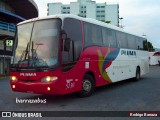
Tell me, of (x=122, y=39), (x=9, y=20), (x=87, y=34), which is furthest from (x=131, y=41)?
(x=9, y=20)

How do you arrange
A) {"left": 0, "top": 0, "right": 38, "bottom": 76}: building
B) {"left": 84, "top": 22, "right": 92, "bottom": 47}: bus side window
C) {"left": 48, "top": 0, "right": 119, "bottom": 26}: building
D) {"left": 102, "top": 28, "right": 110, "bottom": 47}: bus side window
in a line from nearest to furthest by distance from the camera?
1. {"left": 84, "top": 22, "right": 92, "bottom": 47}: bus side window
2. {"left": 102, "top": 28, "right": 110, "bottom": 47}: bus side window
3. {"left": 0, "top": 0, "right": 38, "bottom": 76}: building
4. {"left": 48, "top": 0, "right": 119, "bottom": 26}: building

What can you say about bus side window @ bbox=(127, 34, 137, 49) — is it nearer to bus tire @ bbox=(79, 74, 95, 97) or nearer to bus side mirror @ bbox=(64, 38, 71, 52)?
bus tire @ bbox=(79, 74, 95, 97)

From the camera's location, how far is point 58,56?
9.72 m

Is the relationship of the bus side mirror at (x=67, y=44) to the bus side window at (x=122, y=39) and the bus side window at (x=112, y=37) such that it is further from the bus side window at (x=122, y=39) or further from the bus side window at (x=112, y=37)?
the bus side window at (x=122, y=39)

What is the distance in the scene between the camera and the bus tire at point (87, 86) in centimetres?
1128

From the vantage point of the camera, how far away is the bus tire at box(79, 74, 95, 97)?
37.0ft

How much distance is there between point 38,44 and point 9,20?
97.8ft

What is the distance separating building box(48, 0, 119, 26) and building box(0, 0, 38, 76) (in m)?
98.6

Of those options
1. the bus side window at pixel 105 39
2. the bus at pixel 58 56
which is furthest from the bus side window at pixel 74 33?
the bus side window at pixel 105 39

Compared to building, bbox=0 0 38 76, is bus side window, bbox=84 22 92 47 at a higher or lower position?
lower

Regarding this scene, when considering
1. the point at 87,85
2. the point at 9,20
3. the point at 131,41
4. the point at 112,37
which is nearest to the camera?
the point at 87,85

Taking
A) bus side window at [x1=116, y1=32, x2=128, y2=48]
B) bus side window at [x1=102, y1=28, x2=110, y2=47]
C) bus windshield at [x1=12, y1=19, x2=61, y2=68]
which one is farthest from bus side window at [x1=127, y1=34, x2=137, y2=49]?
bus windshield at [x1=12, y1=19, x2=61, y2=68]

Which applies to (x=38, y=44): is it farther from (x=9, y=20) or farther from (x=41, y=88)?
(x=9, y=20)

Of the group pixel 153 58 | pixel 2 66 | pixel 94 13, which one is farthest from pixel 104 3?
pixel 2 66
